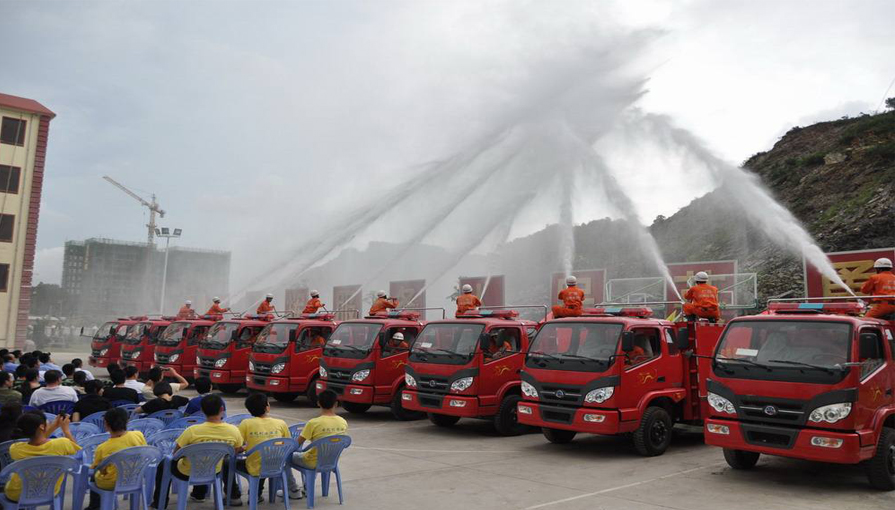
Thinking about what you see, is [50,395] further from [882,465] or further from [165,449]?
[882,465]

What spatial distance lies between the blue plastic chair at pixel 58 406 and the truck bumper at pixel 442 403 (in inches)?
241

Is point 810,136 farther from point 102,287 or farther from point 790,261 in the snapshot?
point 102,287

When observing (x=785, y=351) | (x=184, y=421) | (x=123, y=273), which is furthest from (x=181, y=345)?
(x=123, y=273)

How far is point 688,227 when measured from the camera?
2071 inches

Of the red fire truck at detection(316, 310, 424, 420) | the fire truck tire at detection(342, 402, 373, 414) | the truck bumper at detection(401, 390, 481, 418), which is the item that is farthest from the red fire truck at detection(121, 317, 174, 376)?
the truck bumper at detection(401, 390, 481, 418)

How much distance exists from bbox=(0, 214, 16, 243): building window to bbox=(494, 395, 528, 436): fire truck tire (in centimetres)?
3860

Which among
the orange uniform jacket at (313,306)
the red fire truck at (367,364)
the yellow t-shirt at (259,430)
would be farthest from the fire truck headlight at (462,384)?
the orange uniform jacket at (313,306)

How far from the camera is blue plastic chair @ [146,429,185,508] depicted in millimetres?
6824

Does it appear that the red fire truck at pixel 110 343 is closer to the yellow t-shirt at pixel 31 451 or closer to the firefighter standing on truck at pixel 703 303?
the yellow t-shirt at pixel 31 451

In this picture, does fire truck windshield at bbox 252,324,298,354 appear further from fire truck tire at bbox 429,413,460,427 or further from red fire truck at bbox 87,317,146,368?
red fire truck at bbox 87,317,146,368

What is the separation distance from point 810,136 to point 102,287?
8368cm

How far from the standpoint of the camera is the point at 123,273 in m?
86.8

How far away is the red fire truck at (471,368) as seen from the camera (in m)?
12.1

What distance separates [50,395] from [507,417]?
7.73m
